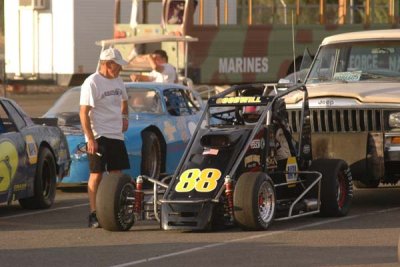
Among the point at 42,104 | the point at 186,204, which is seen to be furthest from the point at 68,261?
the point at 42,104

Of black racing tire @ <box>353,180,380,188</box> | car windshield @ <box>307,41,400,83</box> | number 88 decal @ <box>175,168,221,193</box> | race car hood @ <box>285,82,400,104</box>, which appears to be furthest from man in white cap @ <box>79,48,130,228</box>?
black racing tire @ <box>353,180,380,188</box>

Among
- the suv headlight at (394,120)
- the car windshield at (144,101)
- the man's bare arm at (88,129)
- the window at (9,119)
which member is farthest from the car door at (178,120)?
the man's bare arm at (88,129)

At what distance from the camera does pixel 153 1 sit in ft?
100

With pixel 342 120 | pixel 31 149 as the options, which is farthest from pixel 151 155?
pixel 342 120

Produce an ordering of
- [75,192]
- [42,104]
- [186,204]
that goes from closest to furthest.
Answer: [186,204] < [75,192] < [42,104]

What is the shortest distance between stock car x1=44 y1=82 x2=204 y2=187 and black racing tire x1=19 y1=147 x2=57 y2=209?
4.32 ft

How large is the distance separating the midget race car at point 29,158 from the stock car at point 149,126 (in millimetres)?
1159

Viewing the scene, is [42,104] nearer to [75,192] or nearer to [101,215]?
[75,192]

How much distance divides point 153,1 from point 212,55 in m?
1.86

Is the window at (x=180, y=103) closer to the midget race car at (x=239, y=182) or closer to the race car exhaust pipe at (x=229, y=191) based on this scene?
the midget race car at (x=239, y=182)

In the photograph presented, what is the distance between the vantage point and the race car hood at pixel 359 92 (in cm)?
1448

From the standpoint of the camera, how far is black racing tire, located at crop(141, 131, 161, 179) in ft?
56.4

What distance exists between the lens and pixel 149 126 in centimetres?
1736

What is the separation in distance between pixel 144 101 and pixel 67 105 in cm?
103
